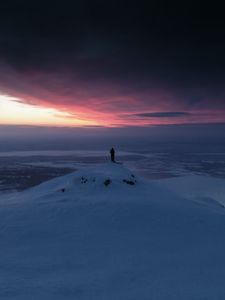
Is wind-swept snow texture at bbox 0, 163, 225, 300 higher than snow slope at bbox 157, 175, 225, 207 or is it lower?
higher

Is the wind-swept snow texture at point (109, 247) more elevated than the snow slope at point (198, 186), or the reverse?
the wind-swept snow texture at point (109, 247)

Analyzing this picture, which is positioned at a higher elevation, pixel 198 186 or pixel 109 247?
pixel 109 247

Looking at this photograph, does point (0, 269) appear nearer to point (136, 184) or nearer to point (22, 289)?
point (22, 289)

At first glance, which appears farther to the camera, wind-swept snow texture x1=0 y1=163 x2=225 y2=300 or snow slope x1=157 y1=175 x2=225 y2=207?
snow slope x1=157 y1=175 x2=225 y2=207

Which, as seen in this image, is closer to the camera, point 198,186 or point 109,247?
point 109,247

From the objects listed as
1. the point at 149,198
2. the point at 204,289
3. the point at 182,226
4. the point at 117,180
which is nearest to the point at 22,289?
the point at 204,289

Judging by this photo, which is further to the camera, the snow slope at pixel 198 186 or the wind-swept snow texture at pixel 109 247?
the snow slope at pixel 198 186

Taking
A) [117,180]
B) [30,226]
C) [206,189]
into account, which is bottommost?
[206,189]

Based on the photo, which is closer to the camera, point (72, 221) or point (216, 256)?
point (216, 256)
